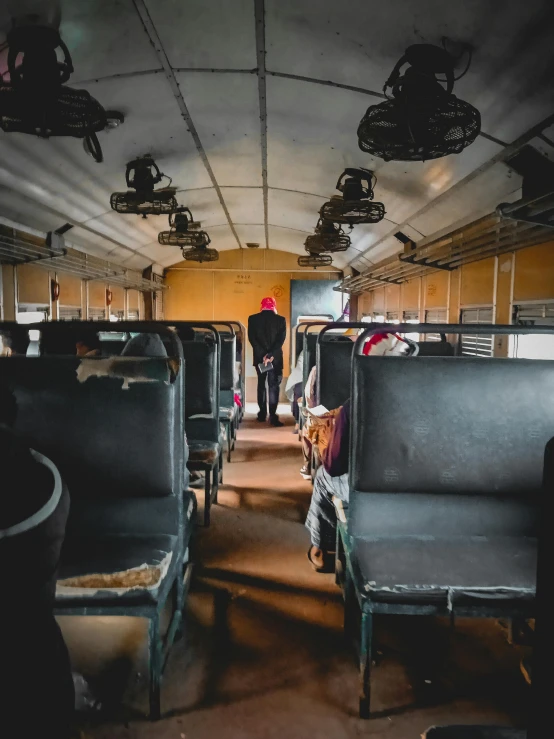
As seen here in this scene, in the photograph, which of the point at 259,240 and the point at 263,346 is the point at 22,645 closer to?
the point at 263,346

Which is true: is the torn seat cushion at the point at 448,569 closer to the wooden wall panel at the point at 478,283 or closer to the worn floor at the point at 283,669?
the worn floor at the point at 283,669

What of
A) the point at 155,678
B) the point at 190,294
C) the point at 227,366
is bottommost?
the point at 155,678

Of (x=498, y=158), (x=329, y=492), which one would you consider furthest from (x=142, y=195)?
(x=329, y=492)

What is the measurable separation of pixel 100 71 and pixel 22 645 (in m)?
3.61

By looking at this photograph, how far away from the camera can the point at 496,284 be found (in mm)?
5402

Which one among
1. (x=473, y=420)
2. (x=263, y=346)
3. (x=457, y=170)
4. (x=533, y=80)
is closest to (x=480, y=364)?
(x=473, y=420)

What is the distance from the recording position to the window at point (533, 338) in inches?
174

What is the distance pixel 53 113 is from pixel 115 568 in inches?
90.0

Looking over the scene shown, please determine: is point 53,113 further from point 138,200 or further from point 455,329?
point 455,329

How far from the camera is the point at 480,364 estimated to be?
8.41ft

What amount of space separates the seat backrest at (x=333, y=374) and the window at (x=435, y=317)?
2505 mm

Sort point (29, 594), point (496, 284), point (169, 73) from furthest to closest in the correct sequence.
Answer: point (496, 284) → point (169, 73) → point (29, 594)

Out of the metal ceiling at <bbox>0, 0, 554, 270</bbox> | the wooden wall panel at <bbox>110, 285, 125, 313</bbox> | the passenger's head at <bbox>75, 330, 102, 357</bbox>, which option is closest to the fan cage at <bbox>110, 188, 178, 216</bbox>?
the metal ceiling at <bbox>0, 0, 554, 270</bbox>

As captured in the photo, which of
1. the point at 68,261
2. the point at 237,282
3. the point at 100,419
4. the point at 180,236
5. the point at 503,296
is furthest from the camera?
the point at 237,282
